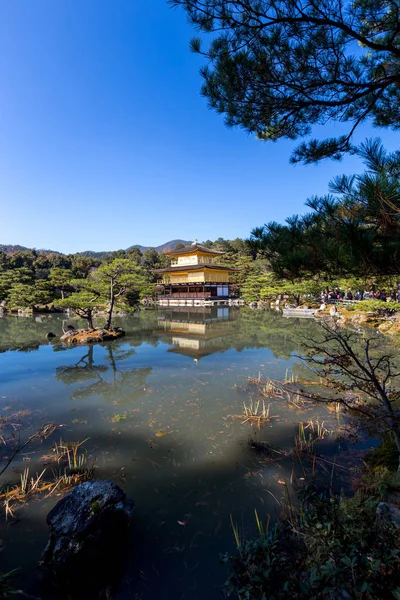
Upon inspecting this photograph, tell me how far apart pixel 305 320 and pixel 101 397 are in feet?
45.1

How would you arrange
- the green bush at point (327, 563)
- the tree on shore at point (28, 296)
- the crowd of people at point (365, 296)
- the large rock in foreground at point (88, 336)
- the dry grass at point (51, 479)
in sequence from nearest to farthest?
1. the green bush at point (327, 563)
2. the dry grass at point (51, 479)
3. the large rock in foreground at point (88, 336)
4. the crowd of people at point (365, 296)
5. the tree on shore at point (28, 296)

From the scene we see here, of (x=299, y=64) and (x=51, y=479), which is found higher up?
(x=299, y=64)

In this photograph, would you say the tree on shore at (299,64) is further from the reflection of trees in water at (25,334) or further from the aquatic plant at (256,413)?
the reflection of trees in water at (25,334)

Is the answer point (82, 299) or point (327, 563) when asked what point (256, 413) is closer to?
point (327, 563)

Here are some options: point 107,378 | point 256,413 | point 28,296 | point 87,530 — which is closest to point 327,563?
point 87,530

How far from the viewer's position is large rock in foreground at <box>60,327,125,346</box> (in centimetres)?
1091

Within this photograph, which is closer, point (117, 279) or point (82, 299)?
point (82, 299)

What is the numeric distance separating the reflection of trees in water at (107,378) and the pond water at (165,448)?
0.09 feet

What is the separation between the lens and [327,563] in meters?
1.31

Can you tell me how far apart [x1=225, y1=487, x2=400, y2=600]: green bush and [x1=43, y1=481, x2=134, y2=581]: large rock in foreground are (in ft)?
4.15

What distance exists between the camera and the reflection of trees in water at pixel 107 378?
5.83 metres

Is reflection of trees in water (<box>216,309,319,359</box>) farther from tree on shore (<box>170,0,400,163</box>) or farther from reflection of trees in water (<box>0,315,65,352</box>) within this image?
reflection of trees in water (<box>0,315,65,352</box>)

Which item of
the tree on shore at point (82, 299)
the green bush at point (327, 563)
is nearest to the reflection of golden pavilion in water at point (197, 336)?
the tree on shore at point (82, 299)

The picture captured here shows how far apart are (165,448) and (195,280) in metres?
24.8
